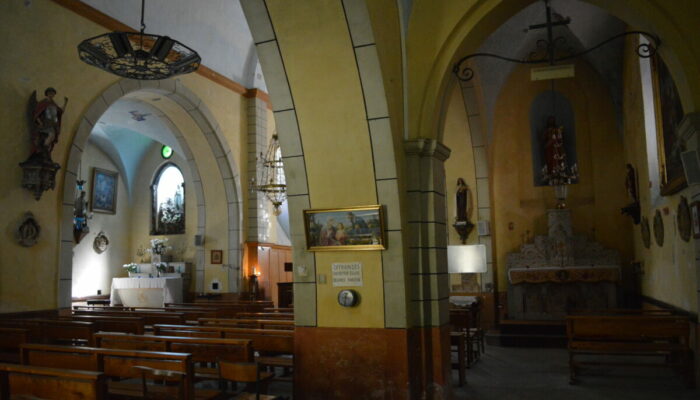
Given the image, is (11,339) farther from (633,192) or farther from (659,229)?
(633,192)

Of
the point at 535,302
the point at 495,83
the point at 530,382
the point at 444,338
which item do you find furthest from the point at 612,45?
the point at 444,338

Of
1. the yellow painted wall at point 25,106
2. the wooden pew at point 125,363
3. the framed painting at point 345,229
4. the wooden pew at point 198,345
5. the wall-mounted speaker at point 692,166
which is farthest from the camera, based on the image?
the yellow painted wall at point 25,106

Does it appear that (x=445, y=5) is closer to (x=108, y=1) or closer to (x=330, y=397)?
(x=330, y=397)

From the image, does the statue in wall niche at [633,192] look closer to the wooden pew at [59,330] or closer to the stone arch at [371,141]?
the stone arch at [371,141]

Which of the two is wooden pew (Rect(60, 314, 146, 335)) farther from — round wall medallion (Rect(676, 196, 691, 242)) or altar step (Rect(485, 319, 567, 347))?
round wall medallion (Rect(676, 196, 691, 242))

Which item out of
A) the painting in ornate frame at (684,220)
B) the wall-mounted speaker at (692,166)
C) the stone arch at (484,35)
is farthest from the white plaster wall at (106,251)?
the wall-mounted speaker at (692,166)

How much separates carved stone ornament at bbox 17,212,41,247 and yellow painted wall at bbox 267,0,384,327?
4701 millimetres

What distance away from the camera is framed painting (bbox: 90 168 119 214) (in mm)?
15938

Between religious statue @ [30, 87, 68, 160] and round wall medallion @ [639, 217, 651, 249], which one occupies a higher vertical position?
religious statue @ [30, 87, 68, 160]

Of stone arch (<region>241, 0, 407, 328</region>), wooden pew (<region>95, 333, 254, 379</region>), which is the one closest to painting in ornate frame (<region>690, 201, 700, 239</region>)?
stone arch (<region>241, 0, 407, 328</region>)

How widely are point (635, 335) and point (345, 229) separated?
387cm

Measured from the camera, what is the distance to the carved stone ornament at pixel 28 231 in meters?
7.81

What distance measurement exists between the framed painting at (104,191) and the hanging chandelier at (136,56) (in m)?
9.63

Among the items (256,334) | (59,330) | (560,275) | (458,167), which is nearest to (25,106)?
(59,330)
